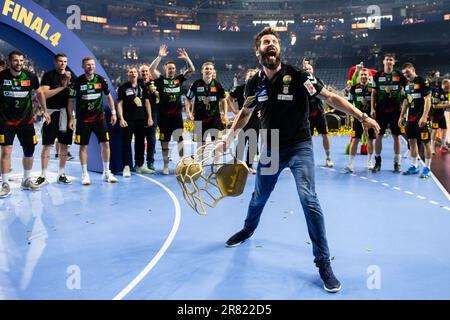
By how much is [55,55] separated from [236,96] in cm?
337

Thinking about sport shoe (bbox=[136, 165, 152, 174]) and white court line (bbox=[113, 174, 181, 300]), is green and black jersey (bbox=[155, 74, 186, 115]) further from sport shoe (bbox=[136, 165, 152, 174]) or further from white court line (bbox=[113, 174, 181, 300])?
white court line (bbox=[113, 174, 181, 300])

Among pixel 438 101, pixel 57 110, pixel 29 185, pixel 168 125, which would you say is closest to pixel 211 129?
pixel 168 125

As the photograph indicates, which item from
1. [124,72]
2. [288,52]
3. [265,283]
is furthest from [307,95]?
[288,52]

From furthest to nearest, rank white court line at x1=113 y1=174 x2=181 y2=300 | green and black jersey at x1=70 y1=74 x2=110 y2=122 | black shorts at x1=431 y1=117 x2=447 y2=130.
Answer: black shorts at x1=431 y1=117 x2=447 y2=130
green and black jersey at x1=70 y1=74 x2=110 y2=122
white court line at x1=113 y1=174 x2=181 y2=300

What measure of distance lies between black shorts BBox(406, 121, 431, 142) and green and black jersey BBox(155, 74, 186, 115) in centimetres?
444

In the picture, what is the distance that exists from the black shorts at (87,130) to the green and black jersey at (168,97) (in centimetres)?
135

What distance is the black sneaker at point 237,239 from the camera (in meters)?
4.34

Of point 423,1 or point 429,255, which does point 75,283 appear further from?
point 423,1

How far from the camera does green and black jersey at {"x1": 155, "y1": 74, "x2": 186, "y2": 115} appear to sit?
840 cm

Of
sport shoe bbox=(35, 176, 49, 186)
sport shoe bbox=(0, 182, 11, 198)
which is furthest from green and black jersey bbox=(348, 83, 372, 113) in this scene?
sport shoe bbox=(0, 182, 11, 198)

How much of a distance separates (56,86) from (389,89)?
241 inches

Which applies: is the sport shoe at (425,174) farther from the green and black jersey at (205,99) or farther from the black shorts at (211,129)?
the green and black jersey at (205,99)

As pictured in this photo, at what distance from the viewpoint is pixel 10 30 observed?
682 centimetres

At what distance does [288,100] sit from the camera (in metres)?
3.61
